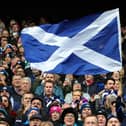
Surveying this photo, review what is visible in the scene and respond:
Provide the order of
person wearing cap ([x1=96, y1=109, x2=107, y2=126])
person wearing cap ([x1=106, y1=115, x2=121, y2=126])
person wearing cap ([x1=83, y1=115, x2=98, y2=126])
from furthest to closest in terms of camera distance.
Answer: person wearing cap ([x1=96, y1=109, x2=107, y2=126])
person wearing cap ([x1=106, y1=115, x2=121, y2=126])
person wearing cap ([x1=83, y1=115, x2=98, y2=126])

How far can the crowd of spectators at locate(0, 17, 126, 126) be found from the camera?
10.0 meters

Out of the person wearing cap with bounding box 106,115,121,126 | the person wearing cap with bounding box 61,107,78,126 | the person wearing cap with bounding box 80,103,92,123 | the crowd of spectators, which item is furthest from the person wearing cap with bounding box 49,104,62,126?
the person wearing cap with bounding box 106,115,121,126

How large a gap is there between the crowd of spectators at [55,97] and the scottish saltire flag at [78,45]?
2.02ft

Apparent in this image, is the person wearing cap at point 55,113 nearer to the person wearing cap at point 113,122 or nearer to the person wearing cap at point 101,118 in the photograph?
the person wearing cap at point 101,118

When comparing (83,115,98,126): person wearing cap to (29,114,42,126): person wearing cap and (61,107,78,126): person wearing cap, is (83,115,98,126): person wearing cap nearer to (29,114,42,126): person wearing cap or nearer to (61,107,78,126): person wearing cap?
(61,107,78,126): person wearing cap

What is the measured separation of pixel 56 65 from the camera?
33.6 feet

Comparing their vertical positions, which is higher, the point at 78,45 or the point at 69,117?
the point at 78,45

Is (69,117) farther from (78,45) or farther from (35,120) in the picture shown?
(78,45)

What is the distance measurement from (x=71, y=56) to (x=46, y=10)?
812cm

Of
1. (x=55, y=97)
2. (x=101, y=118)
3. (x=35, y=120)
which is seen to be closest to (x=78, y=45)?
(x=101, y=118)

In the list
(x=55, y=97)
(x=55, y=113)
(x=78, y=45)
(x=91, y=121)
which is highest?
(x=78, y=45)

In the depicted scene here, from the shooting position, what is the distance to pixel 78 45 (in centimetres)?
1047

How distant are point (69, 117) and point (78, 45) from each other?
119cm

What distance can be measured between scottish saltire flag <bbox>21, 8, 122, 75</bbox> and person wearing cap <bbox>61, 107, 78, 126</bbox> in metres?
0.55
